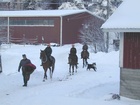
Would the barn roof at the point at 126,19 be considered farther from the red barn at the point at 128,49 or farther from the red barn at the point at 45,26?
the red barn at the point at 45,26

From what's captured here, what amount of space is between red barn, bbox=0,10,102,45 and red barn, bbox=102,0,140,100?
1463 inches

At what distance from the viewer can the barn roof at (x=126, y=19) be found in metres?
14.5

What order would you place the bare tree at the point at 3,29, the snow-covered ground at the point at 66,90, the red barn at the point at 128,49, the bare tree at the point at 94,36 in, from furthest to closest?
1. the bare tree at the point at 3,29
2. the bare tree at the point at 94,36
3. the red barn at the point at 128,49
4. the snow-covered ground at the point at 66,90

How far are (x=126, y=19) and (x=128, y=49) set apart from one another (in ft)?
3.72

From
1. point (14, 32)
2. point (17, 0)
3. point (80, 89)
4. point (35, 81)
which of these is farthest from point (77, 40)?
point (80, 89)

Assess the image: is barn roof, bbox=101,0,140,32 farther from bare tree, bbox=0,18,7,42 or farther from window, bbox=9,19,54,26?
window, bbox=9,19,54,26

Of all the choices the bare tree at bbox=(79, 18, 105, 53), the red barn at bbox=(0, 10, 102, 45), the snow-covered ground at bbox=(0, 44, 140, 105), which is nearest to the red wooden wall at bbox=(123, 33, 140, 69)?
the snow-covered ground at bbox=(0, 44, 140, 105)

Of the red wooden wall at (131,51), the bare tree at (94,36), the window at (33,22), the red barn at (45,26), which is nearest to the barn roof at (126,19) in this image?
the red wooden wall at (131,51)

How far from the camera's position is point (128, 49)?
50.0 ft

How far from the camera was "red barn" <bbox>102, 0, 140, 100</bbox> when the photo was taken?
48.9 feet

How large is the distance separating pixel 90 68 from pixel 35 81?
503 cm

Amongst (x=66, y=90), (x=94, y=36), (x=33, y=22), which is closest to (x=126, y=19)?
(x=66, y=90)

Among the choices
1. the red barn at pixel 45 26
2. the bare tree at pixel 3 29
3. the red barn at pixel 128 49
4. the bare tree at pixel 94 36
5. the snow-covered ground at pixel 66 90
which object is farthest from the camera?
the red barn at pixel 45 26

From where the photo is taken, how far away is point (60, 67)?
100ft
